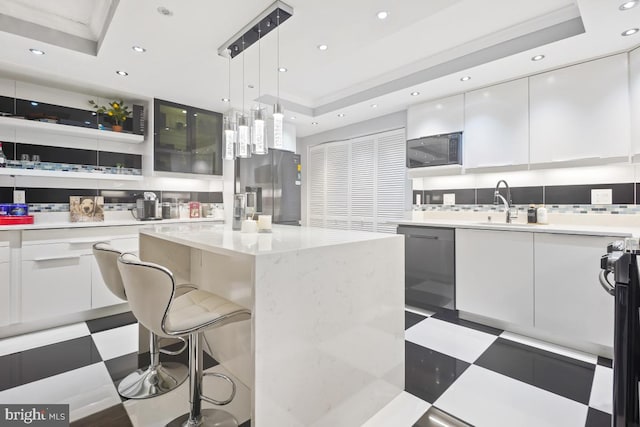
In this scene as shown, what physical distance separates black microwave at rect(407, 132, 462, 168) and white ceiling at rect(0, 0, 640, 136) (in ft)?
1.55

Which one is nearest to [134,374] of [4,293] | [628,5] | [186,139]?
[4,293]

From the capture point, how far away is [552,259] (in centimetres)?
238

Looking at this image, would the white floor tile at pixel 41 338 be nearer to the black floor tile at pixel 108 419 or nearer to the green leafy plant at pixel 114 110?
the black floor tile at pixel 108 419

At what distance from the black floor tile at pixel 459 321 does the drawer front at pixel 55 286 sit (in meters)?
3.38

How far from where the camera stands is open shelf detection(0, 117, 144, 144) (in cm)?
291

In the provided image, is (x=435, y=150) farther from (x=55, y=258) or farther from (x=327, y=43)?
(x=55, y=258)

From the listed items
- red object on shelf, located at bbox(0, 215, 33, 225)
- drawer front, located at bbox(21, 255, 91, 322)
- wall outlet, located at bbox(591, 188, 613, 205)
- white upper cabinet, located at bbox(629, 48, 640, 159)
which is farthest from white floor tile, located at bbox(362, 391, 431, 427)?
red object on shelf, located at bbox(0, 215, 33, 225)

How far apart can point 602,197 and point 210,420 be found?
3.38 m

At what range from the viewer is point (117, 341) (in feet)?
8.22

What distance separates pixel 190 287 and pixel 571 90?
3386mm

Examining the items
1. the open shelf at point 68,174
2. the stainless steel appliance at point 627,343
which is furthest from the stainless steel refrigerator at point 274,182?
the stainless steel appliance at point 627,343

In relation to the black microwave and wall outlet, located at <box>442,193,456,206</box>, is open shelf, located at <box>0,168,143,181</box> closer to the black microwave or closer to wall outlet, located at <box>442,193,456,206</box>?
the black microwave

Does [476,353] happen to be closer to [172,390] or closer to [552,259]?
[552,259]

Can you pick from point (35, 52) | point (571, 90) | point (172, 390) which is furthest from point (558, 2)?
point (35, 52)
